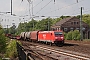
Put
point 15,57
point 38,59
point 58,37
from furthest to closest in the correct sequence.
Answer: point 58,37, point 15,57, point 38,59

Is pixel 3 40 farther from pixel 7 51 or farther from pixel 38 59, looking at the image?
pixel 38 59

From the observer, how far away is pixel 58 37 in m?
41.6

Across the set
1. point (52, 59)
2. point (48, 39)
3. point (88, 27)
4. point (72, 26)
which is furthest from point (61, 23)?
point (52, 59)

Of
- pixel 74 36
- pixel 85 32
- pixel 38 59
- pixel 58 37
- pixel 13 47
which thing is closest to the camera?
pixel 38 59

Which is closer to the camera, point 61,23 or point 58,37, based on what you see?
point 58,37

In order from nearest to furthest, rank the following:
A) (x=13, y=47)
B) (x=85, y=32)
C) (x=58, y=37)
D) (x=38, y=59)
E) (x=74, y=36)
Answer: (x=38, y=59) < (x=13, y=47) < (x=58, y=37) < (x=74, y=36) < (x=85, y=32)

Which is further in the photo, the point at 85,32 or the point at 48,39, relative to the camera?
the point at 85,32

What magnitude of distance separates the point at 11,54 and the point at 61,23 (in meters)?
81.8

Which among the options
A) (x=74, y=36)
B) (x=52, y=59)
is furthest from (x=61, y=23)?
(x=52, y=59)

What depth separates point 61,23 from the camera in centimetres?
10656

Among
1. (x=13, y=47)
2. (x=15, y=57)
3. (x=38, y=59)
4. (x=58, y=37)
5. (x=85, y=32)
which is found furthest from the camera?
(x=85, y=32)

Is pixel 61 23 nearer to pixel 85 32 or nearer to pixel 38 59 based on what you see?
pixel 85 32

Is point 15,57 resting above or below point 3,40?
below

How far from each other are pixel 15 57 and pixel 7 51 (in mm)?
1502
